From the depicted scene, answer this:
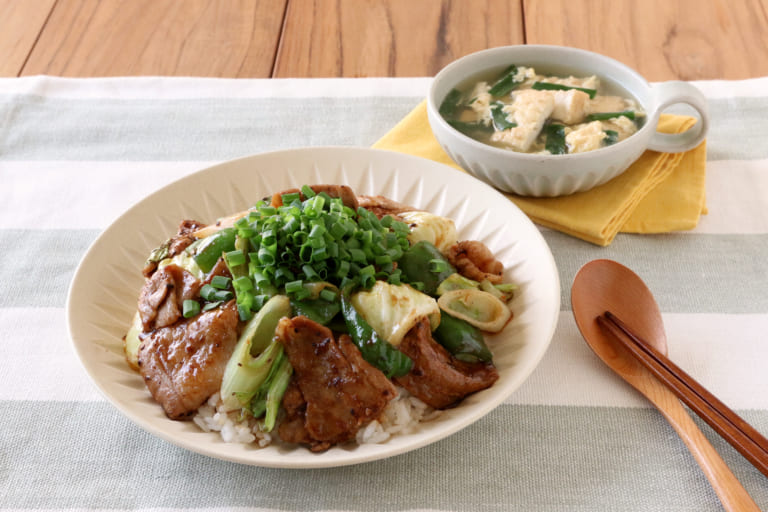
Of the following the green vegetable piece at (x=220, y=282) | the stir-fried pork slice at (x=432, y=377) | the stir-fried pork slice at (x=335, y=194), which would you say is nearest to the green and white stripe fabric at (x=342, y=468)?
the stir-fried pork slice at (x=432, y=377)

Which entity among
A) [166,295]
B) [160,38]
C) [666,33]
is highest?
[166,295]

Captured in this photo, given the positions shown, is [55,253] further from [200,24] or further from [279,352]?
[200,24]

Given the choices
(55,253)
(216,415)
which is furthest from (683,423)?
(55,253)

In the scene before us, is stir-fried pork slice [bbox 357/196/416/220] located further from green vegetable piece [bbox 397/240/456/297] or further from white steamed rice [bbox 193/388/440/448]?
white steamed rice [bbox 193/388/440/448]

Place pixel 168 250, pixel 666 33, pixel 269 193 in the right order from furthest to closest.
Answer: pixel 666 33, pixel 269 193, pixel 168 250

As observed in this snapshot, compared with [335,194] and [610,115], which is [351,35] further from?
[335,194]

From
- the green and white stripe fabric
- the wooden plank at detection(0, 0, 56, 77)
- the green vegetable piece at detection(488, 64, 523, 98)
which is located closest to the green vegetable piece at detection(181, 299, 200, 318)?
the green and white stripe fabric

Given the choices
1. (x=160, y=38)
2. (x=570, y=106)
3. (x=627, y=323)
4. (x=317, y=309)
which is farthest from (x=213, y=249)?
(x=160, y=38)

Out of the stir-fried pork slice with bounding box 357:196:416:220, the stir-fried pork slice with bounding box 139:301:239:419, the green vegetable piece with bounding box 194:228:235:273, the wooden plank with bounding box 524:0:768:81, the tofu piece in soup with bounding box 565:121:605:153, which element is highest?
the green vegetable piece with bounding box 194:228:235:273
